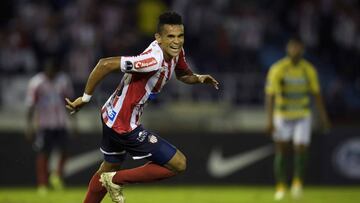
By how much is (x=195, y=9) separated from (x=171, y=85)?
2.87 meters

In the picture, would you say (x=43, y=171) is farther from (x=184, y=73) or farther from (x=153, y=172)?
(x=153, y=172)

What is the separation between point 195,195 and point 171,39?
20.6ft

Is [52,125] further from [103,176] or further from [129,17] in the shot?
[103,176]

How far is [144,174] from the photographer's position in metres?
9.51

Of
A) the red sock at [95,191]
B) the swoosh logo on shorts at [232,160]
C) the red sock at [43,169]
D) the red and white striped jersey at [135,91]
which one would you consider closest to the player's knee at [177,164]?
the red and white striped jersey at [135,91]

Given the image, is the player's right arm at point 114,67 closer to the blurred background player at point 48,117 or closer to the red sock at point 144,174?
the red sock at point 144,174

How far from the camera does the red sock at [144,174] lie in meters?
9.42

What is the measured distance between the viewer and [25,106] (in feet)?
61.0

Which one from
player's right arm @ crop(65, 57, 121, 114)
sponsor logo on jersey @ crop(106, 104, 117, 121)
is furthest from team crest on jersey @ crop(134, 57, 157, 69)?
sponsor logo on jersey @ crop(106, 104, 117, 121)

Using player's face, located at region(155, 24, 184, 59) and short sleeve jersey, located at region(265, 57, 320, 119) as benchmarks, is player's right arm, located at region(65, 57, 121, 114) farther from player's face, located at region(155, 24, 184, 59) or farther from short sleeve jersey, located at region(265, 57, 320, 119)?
short sleeve jersey, located at region(265, 57, 320, 119)

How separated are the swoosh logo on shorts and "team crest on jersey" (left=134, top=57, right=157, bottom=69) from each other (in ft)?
27.3

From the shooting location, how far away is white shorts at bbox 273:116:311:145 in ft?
48.7

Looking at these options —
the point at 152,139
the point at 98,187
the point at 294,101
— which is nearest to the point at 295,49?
the point at 294,101

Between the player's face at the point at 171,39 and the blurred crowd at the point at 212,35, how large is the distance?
943 cm
